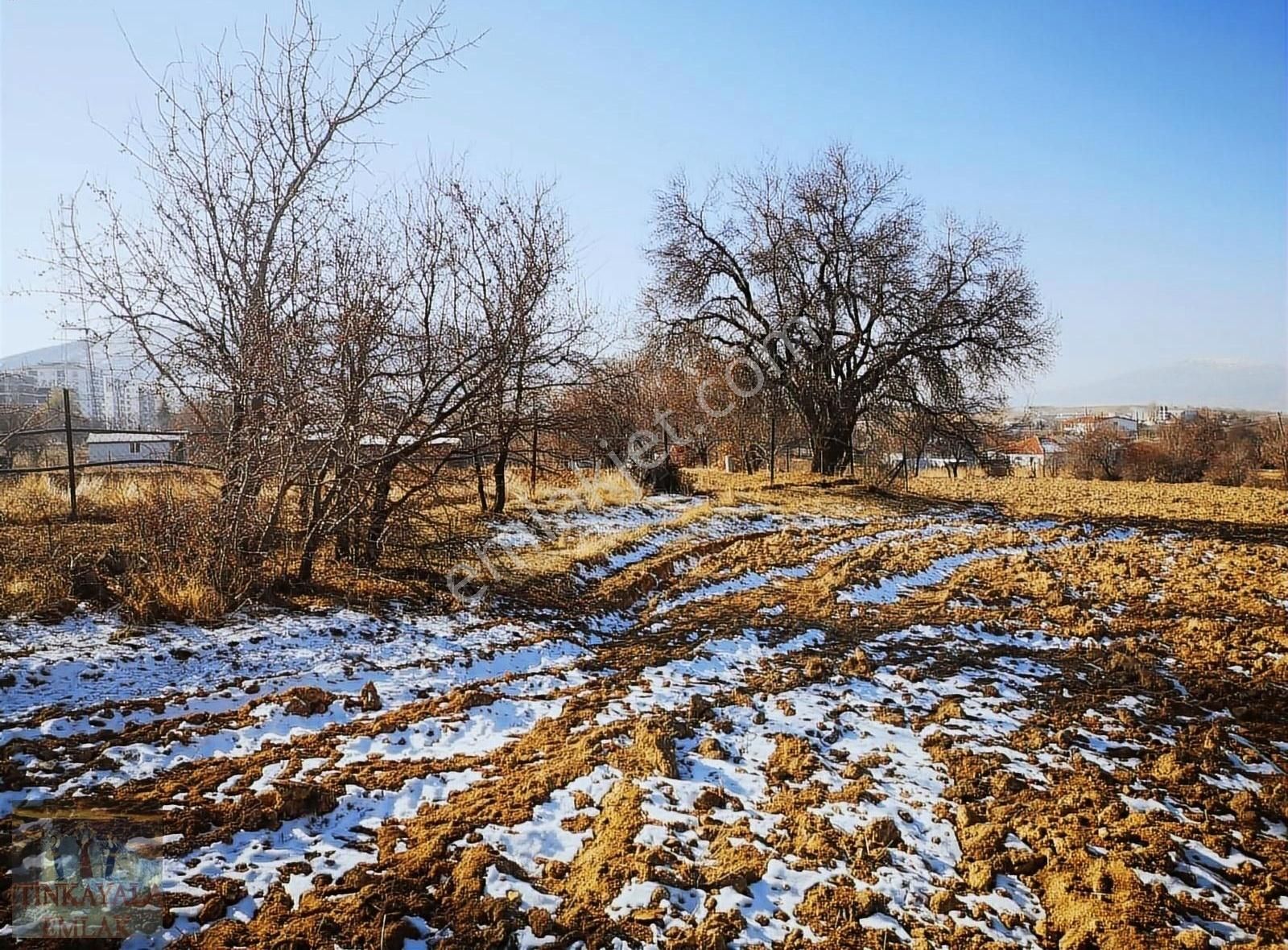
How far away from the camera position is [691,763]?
3.73m

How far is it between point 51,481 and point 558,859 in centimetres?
1027

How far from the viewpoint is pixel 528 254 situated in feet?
25.7

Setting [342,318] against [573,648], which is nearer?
[573,648]

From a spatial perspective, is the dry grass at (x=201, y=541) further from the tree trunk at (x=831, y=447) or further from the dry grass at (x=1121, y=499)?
the tree trunk at (x=831, y=447)

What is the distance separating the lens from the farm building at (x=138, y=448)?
7.77 metres

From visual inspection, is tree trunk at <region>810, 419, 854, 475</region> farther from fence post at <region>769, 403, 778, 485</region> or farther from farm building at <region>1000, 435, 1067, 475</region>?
farm building at <region>1000, 435, 1067, 475</region>

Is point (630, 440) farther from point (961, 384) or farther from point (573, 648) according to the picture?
point (573, 648)

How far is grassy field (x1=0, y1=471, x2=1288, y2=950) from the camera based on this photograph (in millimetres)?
2604

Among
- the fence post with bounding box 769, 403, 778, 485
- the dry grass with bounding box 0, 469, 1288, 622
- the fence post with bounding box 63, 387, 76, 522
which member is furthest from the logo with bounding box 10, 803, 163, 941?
the fence post with bounding box 769, 403, 778, 485

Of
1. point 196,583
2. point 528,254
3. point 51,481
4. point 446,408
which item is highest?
point 528,254

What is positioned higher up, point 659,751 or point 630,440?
point 630,440

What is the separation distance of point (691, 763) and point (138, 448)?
10.7 metres

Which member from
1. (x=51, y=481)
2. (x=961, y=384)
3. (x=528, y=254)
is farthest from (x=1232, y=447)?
(x=51, y=481)

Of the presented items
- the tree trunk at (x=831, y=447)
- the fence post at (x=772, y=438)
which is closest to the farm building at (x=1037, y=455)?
the tree trunk at (x=831, y=447)
